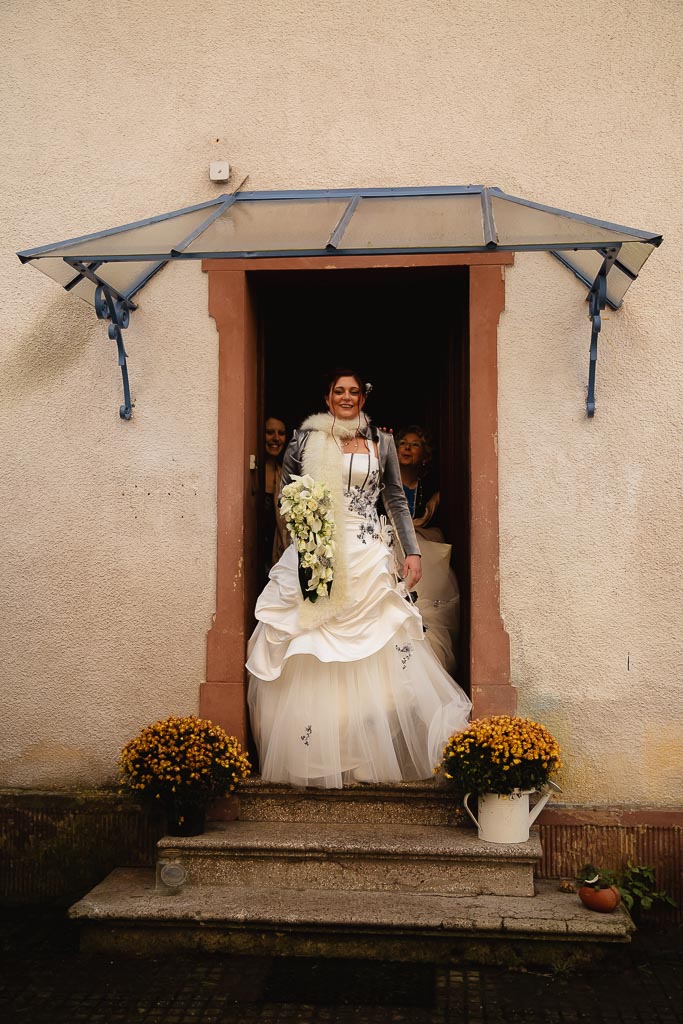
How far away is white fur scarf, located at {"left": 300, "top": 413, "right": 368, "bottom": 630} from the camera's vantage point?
18.1ft

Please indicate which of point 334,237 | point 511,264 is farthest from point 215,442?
point 511,264

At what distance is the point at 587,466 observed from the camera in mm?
5695

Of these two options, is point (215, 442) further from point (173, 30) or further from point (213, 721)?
point (173, 30)

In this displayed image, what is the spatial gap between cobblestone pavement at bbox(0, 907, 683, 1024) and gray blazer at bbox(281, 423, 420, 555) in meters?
2.28

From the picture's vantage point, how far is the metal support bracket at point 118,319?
551 centimetres

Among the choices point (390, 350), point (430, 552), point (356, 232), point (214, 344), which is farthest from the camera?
point (390, 350)

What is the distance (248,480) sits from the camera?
235 inches

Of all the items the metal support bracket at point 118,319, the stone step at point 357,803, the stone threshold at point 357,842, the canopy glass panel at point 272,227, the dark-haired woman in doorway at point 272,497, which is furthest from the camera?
the dark-haired woman in doorway at point 272,497

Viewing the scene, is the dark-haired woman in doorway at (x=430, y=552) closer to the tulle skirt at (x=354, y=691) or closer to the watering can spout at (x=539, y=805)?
the tulle skirt at (x=354, y=691)

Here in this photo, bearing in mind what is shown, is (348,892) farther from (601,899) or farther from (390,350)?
(390,350)

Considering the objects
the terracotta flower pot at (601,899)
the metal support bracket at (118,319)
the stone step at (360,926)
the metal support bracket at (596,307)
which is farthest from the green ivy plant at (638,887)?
the metal support bracket at (118,319)

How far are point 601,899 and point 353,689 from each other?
157 centimetres

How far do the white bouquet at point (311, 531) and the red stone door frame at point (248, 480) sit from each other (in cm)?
37

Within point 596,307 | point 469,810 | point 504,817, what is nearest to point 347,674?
point 469,810
